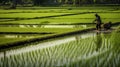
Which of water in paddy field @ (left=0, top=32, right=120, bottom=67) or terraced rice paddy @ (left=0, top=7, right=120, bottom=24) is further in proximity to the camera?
terraced rice paddy @ (left=0, top=7, right=120, bottom=24)

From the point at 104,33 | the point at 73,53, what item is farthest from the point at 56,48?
the point at 104,33

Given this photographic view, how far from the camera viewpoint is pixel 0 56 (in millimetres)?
9477

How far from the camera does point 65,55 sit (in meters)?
8.84

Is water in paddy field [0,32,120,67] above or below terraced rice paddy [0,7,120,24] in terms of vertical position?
above

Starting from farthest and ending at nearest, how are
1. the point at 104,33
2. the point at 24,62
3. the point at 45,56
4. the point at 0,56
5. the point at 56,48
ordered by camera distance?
the point at 104,33, the point at 56,48, the point at 0,56, the point at 45,56, the point at 24,62

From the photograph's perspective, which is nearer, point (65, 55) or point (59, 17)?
point (65, 55)

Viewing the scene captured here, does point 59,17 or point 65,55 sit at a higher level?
point 65,55

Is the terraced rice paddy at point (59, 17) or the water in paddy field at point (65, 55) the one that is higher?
the water in paddy field at point (65, 55)

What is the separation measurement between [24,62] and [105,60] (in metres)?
2.43

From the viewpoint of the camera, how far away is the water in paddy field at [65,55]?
25.4 ft

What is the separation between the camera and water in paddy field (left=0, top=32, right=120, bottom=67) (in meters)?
7.74

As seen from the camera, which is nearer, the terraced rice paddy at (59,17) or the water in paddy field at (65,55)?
the water in paddy field at (65,55)

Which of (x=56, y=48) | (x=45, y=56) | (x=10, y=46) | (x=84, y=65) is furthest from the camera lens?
(x=10, y=46)

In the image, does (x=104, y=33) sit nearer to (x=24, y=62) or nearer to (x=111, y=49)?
(x=111, y=49)
